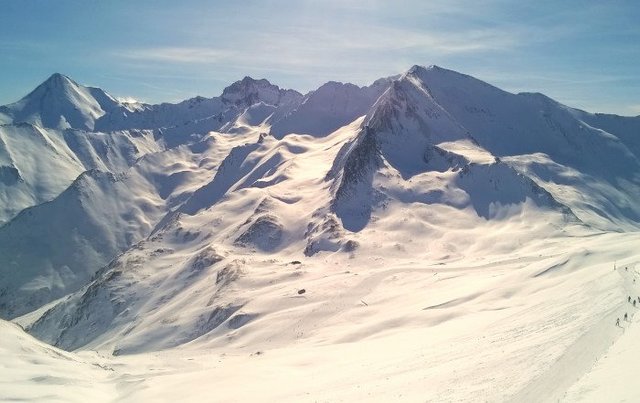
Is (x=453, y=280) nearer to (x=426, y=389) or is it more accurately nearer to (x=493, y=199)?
(x=426, y=389)

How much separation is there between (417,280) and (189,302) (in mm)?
53246

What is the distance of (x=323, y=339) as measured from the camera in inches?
2665

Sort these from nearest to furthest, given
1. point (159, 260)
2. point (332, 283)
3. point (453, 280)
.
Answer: point (453, 280)
point (332, 283)
point (159, 260)

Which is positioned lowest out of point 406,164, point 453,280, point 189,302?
point 189,302

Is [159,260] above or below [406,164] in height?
below

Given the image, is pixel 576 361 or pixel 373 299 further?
pixel 373 299

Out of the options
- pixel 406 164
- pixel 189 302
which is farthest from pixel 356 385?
pixel 406 164

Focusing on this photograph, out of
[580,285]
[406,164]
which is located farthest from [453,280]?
[406,164]

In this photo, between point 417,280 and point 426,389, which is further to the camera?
point 417,280

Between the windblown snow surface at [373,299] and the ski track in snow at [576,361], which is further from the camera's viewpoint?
the windblown snow surface at [373,299]

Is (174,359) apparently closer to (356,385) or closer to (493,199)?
(356,385)

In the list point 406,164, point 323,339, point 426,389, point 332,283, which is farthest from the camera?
point 406,164

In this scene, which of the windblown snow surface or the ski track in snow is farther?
the windblown snow surface

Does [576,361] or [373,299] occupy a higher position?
[576,361]
